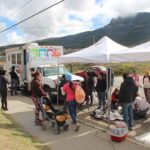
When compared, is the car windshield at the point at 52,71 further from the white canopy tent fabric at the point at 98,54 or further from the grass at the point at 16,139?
the grass at the point at 16,139

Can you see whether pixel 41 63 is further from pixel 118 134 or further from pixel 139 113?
pixel 118 134

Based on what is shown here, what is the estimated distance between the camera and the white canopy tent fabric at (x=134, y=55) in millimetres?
10070

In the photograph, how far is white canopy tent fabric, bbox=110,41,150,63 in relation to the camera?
10.1 meters

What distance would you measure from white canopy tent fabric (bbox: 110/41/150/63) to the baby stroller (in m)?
2.47

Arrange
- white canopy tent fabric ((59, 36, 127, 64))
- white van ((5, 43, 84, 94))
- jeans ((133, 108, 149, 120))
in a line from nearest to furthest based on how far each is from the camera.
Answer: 1. white canopy tent fabric ((59, 36, 127, 64))
2. jeans ((133, 108, 149, 120))
3. white van ((5, 43, 84, 94))

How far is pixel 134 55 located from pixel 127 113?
1842 mm

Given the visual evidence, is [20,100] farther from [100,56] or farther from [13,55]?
[100,56]

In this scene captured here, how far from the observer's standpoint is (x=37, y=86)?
1137 cm

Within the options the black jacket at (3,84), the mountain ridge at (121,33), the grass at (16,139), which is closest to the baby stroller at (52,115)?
the grass at (16,139)

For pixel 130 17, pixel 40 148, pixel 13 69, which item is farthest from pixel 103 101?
pixel 130 17

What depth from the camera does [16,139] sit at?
9703 mm

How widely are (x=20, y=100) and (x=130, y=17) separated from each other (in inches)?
6103

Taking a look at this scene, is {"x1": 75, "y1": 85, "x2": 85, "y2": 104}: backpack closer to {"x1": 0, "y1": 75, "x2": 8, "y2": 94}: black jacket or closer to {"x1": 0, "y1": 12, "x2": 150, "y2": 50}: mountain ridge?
{"x1": 0, "y1": 75, "x2": 8, "y2": 94}: black jacket

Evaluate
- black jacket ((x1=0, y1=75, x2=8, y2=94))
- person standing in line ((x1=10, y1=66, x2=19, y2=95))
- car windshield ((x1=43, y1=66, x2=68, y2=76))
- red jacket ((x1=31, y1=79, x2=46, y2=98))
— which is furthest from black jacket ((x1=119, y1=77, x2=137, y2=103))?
person standing in line ((x1=10, y1=66, x2=19, y2=95))
